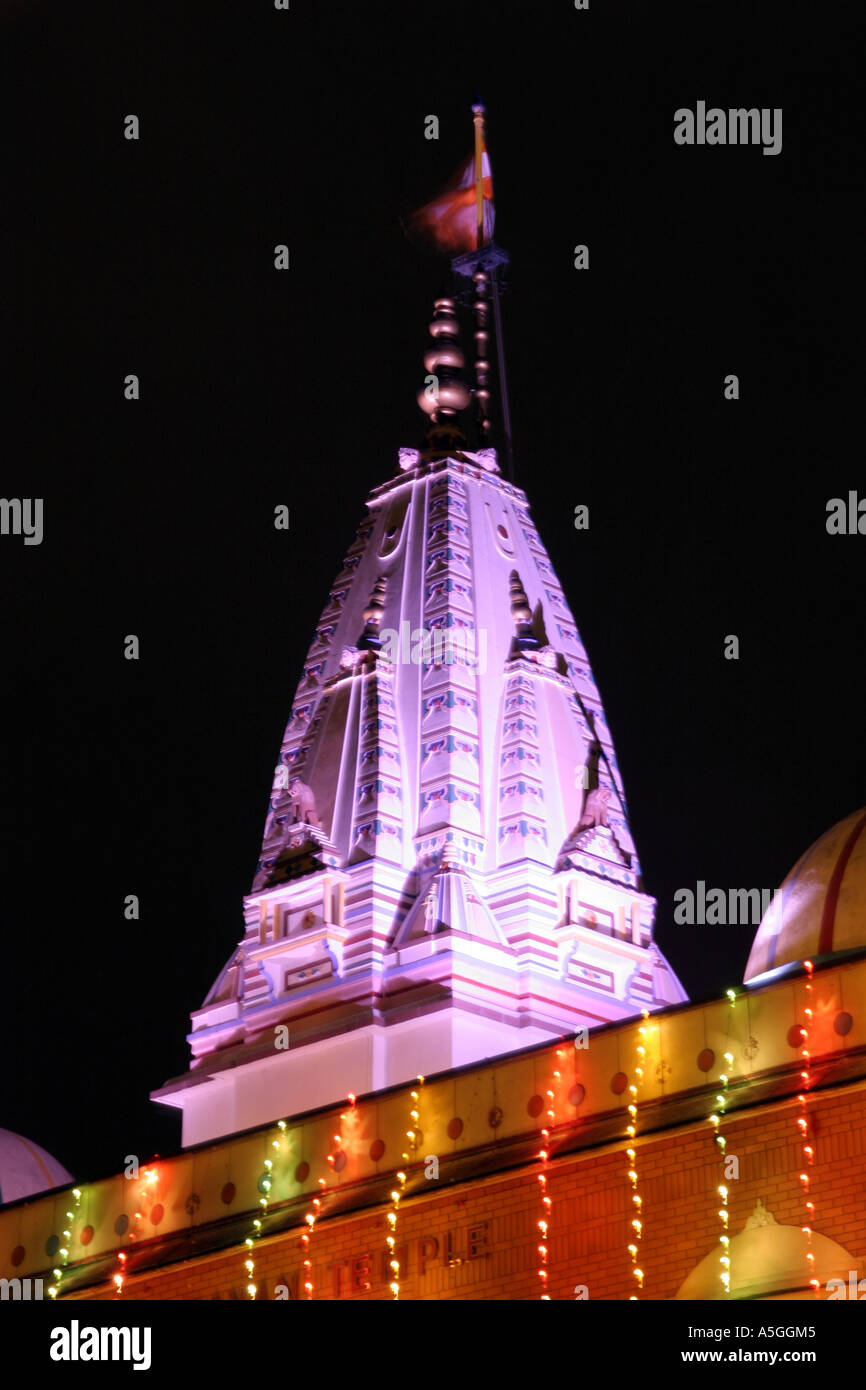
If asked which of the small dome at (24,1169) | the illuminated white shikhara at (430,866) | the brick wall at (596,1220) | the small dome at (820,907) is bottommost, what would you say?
the brick wall at (596,1220)

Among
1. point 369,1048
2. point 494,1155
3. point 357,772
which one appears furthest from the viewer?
point 357,772

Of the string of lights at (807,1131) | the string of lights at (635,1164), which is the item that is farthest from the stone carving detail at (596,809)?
the string of lights at (807,1131)

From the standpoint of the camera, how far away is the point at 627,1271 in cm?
2173

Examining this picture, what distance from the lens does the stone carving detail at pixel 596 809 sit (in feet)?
113

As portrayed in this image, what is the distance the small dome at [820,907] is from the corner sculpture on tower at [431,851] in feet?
28.5

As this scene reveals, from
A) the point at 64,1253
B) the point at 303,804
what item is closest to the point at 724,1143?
the point at 64,1253

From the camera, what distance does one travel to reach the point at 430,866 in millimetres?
33781

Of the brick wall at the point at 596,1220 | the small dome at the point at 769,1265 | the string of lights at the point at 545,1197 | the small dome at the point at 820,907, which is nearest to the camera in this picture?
the small dome at the point at 769,1265

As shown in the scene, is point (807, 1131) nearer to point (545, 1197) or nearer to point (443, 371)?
point (545, 1197)

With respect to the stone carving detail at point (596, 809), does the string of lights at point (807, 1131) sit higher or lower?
lower

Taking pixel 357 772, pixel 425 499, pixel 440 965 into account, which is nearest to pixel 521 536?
pixel 425 499

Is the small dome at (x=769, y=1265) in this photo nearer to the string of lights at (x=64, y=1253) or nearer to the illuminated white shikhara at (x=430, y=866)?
the string of lights at (x=64, y=1253)
